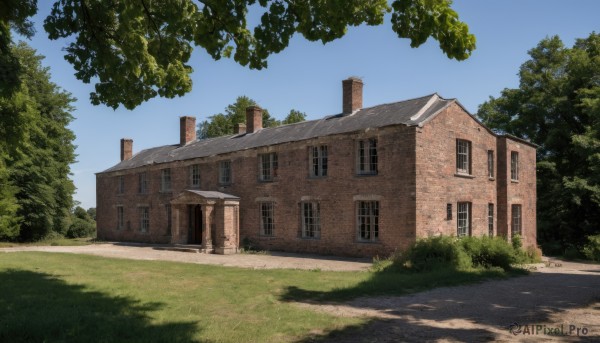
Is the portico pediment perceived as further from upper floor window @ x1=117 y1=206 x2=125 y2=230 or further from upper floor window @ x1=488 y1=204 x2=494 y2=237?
upper floor window @ x1=488 y1=204 x2=494 y2=237

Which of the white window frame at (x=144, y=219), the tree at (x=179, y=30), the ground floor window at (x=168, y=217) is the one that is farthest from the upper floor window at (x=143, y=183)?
the tree at (x=179, y=30)

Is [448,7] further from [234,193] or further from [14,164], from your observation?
[14,164]

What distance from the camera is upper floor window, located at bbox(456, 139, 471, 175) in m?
22.3

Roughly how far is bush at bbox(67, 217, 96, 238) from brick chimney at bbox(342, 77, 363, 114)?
102 feet

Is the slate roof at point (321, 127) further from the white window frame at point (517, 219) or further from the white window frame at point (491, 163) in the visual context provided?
the white window frame at point (517, 219)

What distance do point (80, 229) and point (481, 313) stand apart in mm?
43332

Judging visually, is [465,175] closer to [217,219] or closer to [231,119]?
[217,219]

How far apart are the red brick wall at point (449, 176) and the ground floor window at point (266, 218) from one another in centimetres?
875

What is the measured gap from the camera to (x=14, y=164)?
33.5 meters

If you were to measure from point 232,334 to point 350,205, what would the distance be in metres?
14.7

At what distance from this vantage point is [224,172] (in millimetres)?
28734

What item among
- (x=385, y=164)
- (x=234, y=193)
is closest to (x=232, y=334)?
(x=385, y=164)

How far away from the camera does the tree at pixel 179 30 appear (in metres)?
6.95

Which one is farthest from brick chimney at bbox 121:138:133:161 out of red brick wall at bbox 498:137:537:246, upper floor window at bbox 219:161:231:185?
red brick wall at bbox 498:137:537:246
